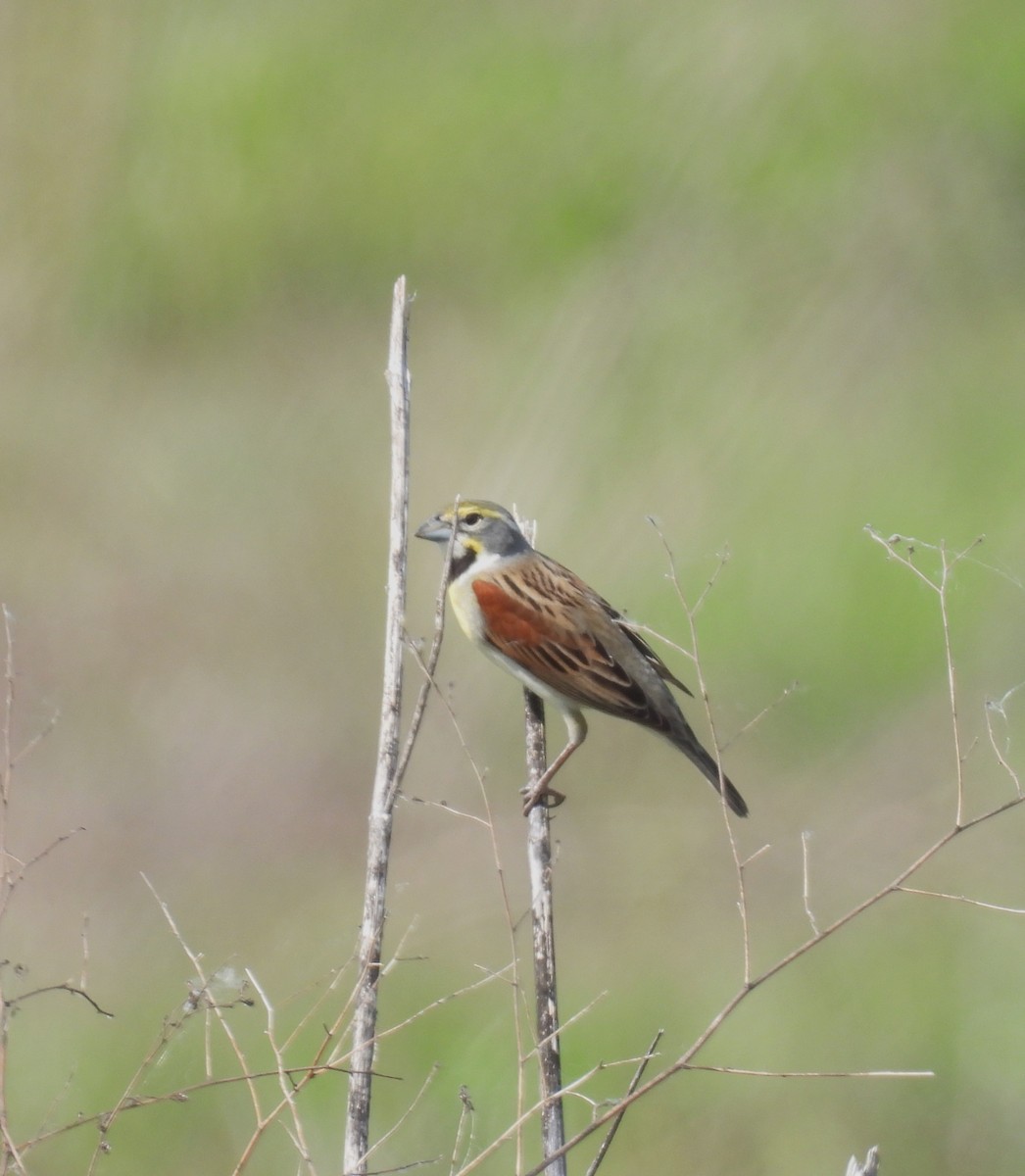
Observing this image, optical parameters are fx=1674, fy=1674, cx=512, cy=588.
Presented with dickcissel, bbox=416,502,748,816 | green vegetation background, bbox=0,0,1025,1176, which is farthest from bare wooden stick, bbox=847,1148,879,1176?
green vegetation background, bbox=0,0,1025,1176

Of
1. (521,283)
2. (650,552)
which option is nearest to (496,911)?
(650,552)

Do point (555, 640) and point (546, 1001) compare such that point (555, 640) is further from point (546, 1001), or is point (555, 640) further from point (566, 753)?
point (546, 1001)

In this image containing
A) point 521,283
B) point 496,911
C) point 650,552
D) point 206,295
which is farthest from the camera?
point 206,295

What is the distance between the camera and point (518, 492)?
7781mm

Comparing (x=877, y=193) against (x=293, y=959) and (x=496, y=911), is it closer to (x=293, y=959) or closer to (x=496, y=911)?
(x=496, y=911)

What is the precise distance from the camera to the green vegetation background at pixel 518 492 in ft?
21.5

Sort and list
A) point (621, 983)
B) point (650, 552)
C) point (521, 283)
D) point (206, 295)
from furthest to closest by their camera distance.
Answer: point (206, 295) < point (521, 283) < point (650, 552) < point (621, 983)

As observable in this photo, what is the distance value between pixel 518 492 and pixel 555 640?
295cm

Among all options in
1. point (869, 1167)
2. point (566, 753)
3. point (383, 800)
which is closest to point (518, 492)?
point (566, 753)

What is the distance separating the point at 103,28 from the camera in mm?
10602

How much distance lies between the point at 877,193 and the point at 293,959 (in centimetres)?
504

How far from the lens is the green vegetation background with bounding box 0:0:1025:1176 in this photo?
655 cm

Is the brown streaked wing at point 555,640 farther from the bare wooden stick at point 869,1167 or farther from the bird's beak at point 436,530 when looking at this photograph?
the bare wooden stick at point 869,1167

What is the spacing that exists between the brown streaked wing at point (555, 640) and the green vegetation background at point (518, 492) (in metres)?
1.88
